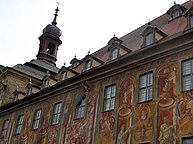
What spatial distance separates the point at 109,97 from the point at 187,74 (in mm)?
4700

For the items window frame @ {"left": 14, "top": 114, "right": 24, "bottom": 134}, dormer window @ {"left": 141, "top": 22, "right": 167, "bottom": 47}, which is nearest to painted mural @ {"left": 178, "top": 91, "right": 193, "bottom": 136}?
dormer window @ {"left": 141, "top": 22, "right": 167, "bottom": 47}

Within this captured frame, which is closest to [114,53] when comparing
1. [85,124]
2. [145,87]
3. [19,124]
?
[145,87]

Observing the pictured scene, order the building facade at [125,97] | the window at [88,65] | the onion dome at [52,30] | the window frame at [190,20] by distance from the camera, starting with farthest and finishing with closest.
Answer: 1. the onion dome at [52,30]
2. the window at [88,65]
3. the window frame at [190,20]
4. the building facade at [125,97]

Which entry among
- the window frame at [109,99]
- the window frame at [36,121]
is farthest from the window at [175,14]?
the window frame at [36,121]

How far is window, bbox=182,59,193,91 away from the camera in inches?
541

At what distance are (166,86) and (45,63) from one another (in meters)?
22.2

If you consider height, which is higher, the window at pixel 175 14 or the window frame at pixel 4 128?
the window at pixel 175 14

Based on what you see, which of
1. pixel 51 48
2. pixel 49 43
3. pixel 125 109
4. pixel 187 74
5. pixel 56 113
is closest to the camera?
pixel 187 74

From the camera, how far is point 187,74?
1402 centimetres

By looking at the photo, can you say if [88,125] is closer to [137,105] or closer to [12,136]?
[137,105]

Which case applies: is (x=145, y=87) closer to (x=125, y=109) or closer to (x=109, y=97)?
(x=125, y=109)

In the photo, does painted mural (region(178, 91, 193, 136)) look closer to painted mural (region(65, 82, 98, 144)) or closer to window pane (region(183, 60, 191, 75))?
window pane (region(183, 60, 191, 75))

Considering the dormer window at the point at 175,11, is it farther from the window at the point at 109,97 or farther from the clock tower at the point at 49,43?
the clock tower at the point at 49,43

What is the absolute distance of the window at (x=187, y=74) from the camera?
13750mm
